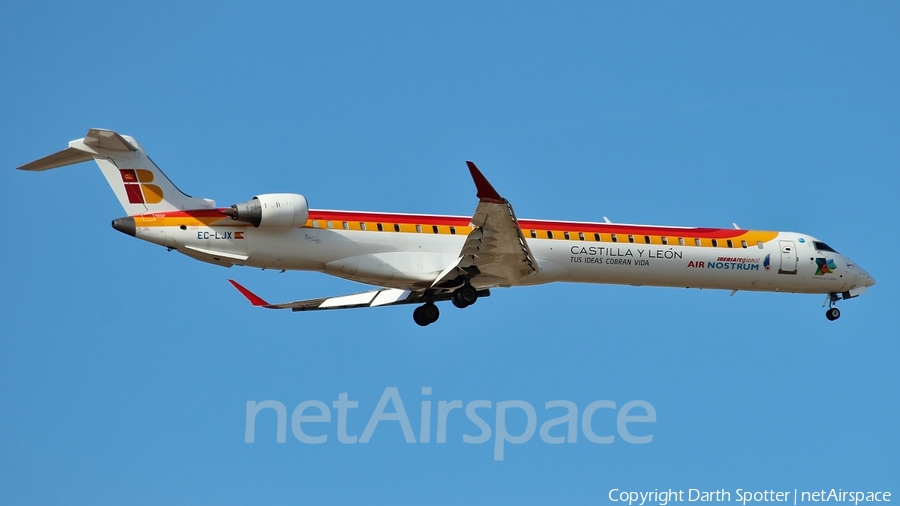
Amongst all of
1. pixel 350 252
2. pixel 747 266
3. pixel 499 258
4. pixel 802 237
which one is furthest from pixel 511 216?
pixel 802 237

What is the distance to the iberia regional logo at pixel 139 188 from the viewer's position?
73.8 ft

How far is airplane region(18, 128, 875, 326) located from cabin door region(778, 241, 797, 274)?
0.03 metres

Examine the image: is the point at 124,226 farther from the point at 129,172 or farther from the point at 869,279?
the point at 869,279

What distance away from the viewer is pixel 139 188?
886 inches

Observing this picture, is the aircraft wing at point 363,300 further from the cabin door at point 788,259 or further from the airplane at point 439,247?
the cabin door at point 788,259

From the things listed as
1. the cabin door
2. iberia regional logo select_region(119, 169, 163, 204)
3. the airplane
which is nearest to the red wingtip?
the airplane

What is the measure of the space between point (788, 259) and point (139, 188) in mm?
16572

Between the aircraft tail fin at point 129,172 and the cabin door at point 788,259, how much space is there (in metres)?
14.9

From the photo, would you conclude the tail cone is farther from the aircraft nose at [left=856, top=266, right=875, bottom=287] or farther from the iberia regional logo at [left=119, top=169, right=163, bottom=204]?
the aircraft nose at [left=856, top=266, right=875, bottom=287]

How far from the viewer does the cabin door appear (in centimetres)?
2762

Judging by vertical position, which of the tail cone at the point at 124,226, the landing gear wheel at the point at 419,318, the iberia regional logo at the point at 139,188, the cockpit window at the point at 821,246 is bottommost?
the tail cone at the point at 124,226

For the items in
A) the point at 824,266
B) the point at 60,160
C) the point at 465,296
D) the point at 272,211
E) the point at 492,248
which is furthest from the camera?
the point at 824,266

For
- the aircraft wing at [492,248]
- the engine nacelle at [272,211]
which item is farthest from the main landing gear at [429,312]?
the engine nacelle at [272,211]

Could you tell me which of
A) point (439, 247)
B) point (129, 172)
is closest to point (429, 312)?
point (439, 247)
